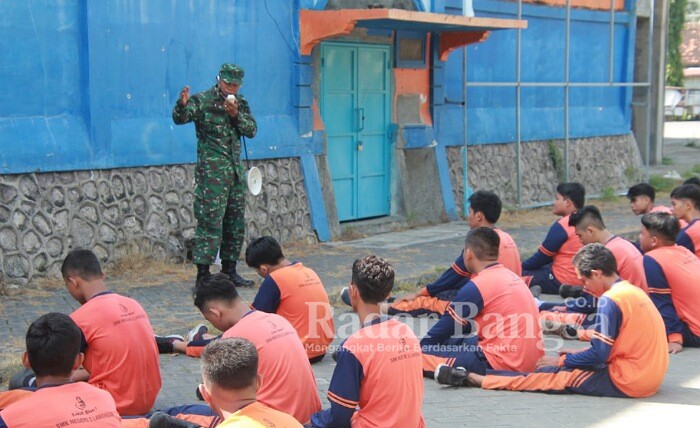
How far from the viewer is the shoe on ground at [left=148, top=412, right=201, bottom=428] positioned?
5.18m

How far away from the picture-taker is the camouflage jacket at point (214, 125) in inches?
365

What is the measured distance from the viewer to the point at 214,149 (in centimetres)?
935

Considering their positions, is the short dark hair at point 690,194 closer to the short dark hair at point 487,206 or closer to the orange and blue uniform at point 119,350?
the short dark hair at point 487,206

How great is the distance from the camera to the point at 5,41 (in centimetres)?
927

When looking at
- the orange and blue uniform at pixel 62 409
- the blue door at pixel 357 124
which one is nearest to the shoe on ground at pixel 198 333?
the orange and blue uniform at pixel 62 409

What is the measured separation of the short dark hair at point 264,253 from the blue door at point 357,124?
6350 millimetres

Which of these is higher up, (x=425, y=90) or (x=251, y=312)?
(x=425, y=90)

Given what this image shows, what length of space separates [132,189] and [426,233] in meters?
4.70

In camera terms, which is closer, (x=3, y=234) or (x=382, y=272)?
(x=382, y=272)

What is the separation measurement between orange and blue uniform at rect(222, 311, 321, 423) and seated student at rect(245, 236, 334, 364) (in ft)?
5.68

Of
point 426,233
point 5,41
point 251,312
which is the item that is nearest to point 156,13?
point 5,41

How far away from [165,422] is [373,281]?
4.50 ft

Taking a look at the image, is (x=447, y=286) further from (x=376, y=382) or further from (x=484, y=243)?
(x=376, y=382)

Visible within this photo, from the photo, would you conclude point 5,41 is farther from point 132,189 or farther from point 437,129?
point 437,129
